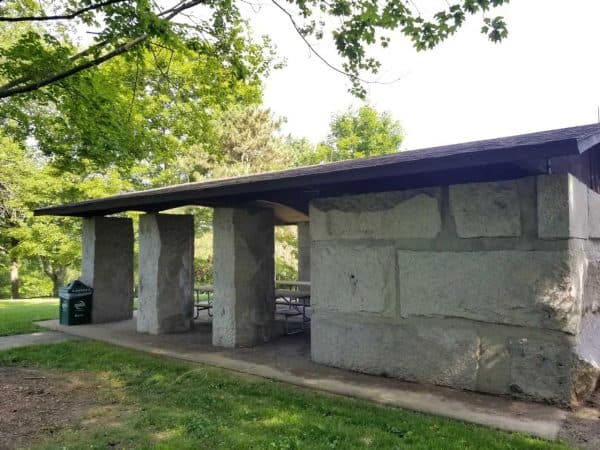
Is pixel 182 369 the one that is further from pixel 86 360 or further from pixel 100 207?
pixel 100 207

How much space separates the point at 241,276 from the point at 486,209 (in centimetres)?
376

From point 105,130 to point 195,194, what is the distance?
7.20 feet

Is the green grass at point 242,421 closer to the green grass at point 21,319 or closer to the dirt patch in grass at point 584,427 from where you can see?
the dirt patch in grass at point 584,427

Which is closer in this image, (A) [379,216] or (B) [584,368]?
(B) [584,368]

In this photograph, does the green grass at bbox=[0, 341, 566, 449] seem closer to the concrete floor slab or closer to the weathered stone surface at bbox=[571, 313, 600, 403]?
Answer: the concrete floor slab

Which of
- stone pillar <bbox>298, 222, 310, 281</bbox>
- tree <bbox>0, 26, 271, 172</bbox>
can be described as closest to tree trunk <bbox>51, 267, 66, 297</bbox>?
tree <bbox>0, 26, 271, 172</bbox>

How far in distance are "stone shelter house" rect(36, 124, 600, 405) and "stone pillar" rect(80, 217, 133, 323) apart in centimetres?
317

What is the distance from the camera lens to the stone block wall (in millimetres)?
4172

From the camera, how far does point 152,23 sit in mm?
4949

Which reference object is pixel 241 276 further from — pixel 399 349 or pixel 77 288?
pixel 77 288

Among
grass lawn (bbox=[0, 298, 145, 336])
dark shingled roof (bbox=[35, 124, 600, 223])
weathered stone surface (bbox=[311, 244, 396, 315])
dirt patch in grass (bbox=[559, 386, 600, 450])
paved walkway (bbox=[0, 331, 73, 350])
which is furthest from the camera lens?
grass lawn (bbox=[0, 298, 145, 336])

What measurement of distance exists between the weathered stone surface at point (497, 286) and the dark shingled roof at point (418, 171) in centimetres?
85

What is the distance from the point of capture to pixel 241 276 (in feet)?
22.3

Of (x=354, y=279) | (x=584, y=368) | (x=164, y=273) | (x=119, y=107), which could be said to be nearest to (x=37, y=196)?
(x=119, y=107)
